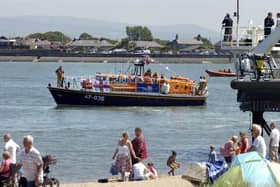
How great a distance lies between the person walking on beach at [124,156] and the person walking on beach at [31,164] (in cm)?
319

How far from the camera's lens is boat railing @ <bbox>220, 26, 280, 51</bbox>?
31970 mm

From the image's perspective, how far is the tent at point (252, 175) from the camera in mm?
11734

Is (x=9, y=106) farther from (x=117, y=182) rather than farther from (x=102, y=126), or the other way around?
(x=117, y=182)

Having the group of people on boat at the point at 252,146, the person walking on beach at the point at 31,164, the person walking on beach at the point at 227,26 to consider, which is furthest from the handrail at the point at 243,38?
the person walking on beach at the point at 31,164

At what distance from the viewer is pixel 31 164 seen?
1562 centimetres

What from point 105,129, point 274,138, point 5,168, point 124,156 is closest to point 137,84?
point 105,129

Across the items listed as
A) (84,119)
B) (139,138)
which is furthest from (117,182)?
(84,119)

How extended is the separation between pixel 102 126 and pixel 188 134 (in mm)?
5534

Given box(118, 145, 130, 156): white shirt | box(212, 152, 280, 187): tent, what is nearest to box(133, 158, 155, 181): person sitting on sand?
box(118, 145, 130, 156): white shirt

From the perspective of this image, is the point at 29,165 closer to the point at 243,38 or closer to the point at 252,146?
the point at 252,146

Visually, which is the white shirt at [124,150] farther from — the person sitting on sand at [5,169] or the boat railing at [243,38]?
the boat railing at [243,38]

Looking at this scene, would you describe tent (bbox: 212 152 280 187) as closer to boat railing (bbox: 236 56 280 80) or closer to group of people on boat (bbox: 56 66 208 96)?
boat railing (bbox: 236 56 280 80)

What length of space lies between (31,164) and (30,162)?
55 millimetres

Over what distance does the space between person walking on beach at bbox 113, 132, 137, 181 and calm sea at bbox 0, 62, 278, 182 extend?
4.95 metres
